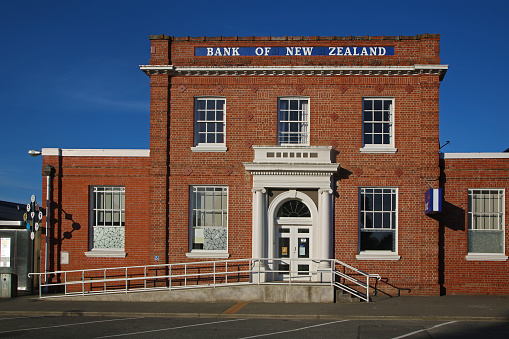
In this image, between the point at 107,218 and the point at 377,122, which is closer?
the point at 377,122

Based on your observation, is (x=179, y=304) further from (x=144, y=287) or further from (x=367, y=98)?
(x=367, y=98)

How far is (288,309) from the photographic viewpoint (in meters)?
15.4

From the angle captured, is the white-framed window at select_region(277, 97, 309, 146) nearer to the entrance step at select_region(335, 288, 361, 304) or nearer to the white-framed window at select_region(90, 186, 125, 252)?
the entrance step at select_region(335, 288, 361, 304)

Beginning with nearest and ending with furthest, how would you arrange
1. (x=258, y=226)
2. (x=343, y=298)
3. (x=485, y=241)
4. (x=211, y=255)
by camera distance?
(x=343, y=298)
(x=258, y=226)
(x=211, y=255)
(x=485, y=241)

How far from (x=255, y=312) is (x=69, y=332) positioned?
5.16m

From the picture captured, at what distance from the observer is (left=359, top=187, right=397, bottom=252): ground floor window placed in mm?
18656

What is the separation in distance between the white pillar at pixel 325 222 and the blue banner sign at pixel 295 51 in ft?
17.0

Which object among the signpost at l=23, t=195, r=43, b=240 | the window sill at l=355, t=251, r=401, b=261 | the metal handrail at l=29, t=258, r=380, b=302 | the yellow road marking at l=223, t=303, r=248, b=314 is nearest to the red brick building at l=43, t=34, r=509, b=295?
the window sill at l=355, t=251, r=401, b=261

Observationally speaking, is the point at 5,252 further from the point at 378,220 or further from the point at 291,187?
the point at 378,220

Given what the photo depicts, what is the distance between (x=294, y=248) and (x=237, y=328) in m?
6.20

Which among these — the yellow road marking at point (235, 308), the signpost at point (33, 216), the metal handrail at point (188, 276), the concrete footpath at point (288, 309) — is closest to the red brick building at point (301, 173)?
the metal handrail at point (188, 276)

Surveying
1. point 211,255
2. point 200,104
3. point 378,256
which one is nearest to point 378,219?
point 378,256

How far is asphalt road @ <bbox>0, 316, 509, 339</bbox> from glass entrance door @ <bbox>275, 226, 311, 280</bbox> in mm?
4557

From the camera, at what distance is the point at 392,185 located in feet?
61.2
